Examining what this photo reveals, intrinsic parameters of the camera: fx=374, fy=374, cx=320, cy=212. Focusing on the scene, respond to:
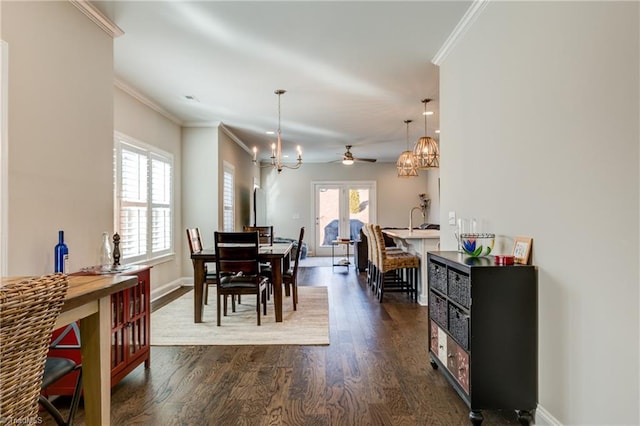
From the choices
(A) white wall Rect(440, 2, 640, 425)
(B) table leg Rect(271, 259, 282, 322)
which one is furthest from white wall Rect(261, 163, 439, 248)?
(A) white wall Rect(440, 2, 640, 425)

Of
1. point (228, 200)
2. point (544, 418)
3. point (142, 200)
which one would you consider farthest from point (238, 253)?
point (228, 200)

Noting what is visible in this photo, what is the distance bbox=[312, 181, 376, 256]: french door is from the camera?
34.1ft

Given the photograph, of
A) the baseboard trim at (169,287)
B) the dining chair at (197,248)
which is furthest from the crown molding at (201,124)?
the baseboard trim at (169,287)

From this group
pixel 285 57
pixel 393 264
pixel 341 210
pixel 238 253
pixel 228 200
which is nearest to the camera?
pixel 285 57

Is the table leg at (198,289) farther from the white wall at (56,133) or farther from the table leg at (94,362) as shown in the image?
the table leg at (94,362)

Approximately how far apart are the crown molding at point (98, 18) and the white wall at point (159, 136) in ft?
4.28

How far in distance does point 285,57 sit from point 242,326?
8.73 ft

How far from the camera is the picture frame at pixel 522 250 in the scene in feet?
6.67

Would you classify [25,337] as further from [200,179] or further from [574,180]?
[200,179]

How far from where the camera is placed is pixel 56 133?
233cm

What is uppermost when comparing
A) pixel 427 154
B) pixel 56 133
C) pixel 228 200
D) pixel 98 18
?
pixel 98 18

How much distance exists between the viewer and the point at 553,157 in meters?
1.84

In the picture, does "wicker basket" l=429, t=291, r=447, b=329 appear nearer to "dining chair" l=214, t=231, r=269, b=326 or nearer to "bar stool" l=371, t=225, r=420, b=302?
"dining chair" l=214, t=231, r=269, b=326

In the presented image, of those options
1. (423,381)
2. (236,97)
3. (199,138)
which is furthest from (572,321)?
(199,138)
